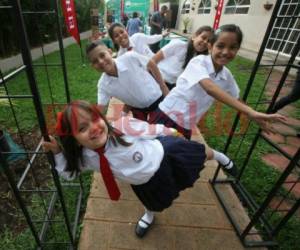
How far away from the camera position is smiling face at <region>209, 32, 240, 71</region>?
1396mm

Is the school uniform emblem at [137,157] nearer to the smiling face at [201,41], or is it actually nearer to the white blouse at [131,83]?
the white blouse at [131,83]

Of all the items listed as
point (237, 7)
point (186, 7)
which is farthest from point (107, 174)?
point (186, 7)

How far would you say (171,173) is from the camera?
1.49 metres

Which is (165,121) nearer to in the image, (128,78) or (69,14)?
(128,78)

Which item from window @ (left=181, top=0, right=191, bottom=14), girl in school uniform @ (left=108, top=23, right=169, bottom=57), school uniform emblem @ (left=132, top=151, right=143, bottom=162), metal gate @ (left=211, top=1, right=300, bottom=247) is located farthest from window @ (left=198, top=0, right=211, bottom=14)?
school uniform emblem @ (left=132, top=151, right=143, bottom=162)

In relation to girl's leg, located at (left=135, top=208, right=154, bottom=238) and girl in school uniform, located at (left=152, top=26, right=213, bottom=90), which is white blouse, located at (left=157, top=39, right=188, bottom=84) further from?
girl's leg, located at (left=135, top=208, right=154, bottom=238)

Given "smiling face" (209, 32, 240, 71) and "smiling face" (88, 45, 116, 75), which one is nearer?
"smiling face" (209, 32, 240, 71)

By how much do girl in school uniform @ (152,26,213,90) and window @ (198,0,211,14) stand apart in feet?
44.2

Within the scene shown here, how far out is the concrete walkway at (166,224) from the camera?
1.69 m

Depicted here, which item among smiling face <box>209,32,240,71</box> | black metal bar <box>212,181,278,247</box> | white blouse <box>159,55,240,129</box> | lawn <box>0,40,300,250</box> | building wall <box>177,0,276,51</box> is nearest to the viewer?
smiling face <box>209,32,240,71</box>

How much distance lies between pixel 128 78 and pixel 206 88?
0.78 metres

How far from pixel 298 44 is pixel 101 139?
132cm

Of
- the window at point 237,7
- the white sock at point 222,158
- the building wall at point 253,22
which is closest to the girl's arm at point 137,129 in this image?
the white sock at point 222,158

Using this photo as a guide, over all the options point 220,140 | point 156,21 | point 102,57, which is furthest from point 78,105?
point 156,21
